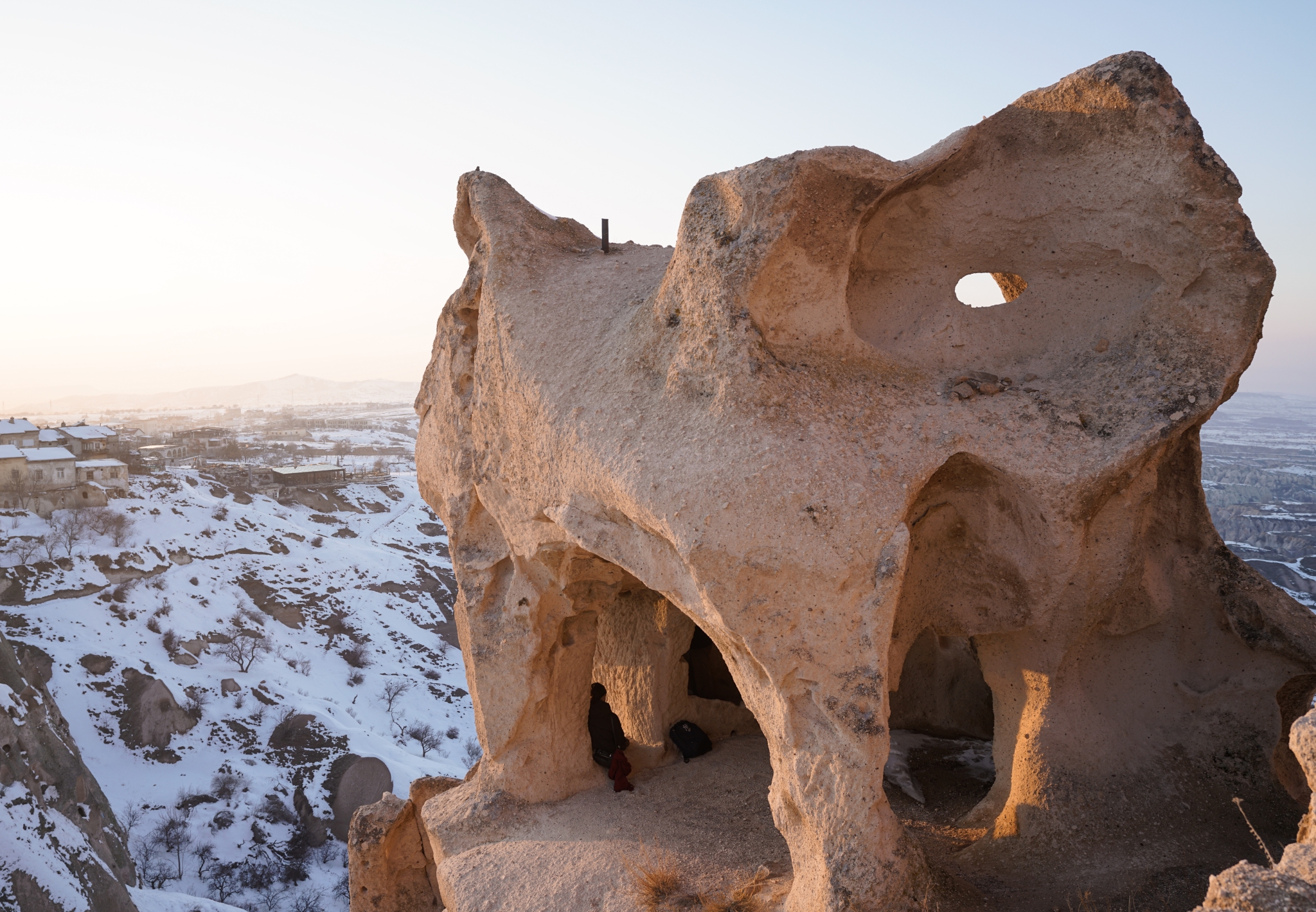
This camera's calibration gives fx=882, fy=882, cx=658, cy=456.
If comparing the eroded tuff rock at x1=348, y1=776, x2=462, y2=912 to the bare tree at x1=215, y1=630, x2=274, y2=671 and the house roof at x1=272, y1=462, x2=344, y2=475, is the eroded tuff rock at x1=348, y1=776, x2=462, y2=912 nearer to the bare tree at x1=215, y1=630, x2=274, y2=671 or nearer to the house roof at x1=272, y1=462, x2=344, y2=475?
the bare tree at x1=215, y1=630, x2=274, y2=671

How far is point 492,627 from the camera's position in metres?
6.26

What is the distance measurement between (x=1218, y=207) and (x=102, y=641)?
3078 cm

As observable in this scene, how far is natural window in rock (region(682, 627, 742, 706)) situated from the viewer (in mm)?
8758

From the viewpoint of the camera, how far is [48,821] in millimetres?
16359

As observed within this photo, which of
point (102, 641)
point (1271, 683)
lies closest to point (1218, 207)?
point (1271, 683)

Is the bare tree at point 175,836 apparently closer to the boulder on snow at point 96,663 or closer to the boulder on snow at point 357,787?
the boulder on snow at point 357,787

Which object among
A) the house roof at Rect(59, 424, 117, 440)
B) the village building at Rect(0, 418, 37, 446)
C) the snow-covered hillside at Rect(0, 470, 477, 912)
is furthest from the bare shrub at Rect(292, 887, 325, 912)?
the house roof at Rect(59, 424, 117, 440)

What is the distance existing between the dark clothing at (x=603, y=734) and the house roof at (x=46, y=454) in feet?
131

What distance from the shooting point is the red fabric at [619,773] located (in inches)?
257

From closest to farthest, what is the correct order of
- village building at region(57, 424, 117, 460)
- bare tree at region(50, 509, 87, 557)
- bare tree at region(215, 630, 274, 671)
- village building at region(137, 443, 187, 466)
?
bare tree at region(215, 630, 274, 671), bare tree at region(50, 509, 87, 557), village building at region(57, 424, 117, 460), village building at region(137, 443, 187, 466)

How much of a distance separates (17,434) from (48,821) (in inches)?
1325

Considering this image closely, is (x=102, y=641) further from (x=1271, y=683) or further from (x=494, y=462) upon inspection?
(x=1271, y=683)

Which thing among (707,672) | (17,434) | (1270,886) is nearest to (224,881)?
(707,672)

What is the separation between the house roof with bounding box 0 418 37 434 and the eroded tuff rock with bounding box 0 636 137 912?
27552 mm
